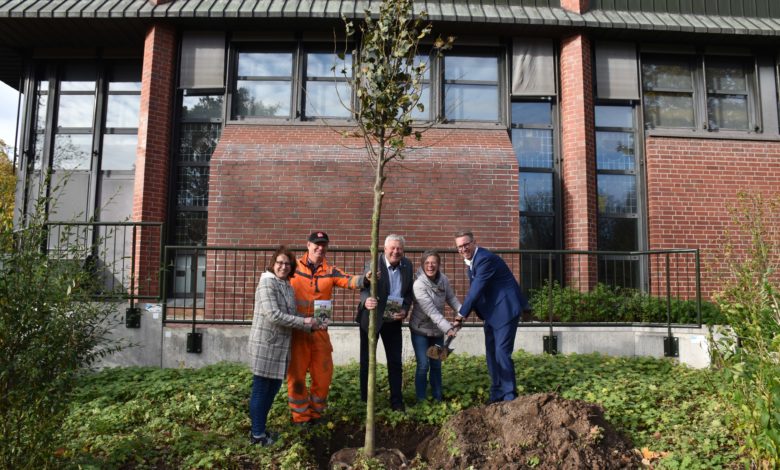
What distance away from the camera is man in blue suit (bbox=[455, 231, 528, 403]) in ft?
16.6

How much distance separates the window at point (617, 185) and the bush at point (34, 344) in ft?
27.1

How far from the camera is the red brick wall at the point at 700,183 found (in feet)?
30.5

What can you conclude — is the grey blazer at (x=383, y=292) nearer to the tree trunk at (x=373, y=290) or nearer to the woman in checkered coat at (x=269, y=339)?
the tree trunk at (x=373, y=290)

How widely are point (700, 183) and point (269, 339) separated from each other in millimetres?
8329

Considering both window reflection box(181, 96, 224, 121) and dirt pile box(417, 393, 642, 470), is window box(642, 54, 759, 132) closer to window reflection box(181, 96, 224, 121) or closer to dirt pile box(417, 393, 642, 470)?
dirt pile box(417, 393, 642, 470)

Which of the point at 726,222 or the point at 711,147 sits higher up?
the point at 711,147

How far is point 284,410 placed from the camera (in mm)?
5020

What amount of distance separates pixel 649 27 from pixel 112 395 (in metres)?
9.96

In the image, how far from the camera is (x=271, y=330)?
14.7 feet

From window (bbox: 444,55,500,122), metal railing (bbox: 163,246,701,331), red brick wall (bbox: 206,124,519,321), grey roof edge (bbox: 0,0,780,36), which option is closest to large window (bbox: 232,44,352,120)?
grey roof edge (bbox: 0,0,780,36)

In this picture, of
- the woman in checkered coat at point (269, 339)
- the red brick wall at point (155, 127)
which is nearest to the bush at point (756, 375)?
the woman in checkered coat at point (269, 339)

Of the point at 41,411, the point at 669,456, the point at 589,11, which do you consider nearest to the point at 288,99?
the point at 589,11

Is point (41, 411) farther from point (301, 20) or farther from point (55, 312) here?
point (301, 20)

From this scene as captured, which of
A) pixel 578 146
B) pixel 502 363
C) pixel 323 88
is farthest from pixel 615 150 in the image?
pixel 502 363
